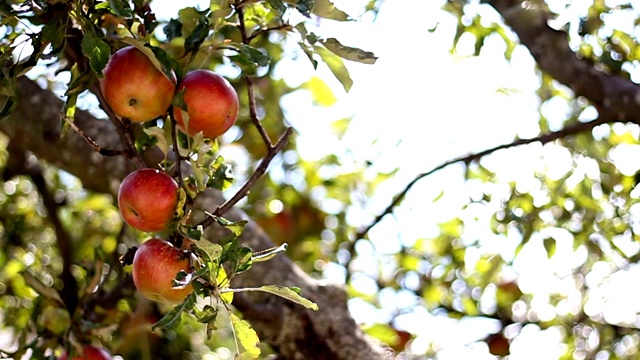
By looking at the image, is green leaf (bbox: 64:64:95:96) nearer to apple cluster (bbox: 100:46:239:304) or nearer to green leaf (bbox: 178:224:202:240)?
apple cluster (bbox: 100:46:239:304)

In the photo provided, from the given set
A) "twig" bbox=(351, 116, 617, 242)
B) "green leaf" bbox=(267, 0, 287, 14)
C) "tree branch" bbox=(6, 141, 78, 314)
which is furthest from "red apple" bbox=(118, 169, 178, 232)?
"tree branch" bbox=(6, 141, 78, 314)

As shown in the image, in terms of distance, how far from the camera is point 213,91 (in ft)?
3.11

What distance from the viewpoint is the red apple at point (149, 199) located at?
Answer: 84 centimetres

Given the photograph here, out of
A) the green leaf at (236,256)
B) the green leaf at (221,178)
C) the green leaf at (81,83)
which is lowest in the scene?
the green leaf at (221,178)

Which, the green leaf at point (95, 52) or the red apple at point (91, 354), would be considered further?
the red apple at point (91, 354)

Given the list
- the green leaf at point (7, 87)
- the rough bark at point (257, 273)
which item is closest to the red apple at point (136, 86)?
the green leaf at point (7, 87)

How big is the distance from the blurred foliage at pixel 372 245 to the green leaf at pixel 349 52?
1.48 ft

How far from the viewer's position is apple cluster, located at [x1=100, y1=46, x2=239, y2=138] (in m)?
0.90

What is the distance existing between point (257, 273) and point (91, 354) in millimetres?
284

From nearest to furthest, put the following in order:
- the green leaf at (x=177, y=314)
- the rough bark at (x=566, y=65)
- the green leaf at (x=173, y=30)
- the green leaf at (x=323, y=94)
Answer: the green leaf at (x=177, y=314) < the green leaf at (x=173, y=30) < the rough bark at (x=566, y=65) < the green leaf at (x=323, y=94)

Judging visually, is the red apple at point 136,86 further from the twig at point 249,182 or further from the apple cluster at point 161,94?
the twig at point 249,182

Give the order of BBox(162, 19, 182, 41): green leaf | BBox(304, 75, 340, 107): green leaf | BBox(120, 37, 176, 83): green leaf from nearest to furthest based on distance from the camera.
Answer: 1. BBox(120, 37, 176, 83): green leaf
2. BBox(162, 19, 182, 41): green leaf
3. BBox(304, 75, 340, 107): green leaf

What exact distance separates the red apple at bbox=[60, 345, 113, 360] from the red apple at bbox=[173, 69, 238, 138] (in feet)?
1.50

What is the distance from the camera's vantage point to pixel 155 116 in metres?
0.94
